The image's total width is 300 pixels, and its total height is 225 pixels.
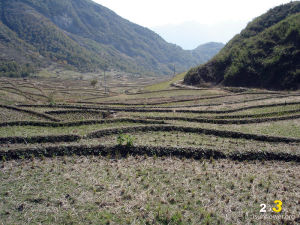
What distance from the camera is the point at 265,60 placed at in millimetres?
81375

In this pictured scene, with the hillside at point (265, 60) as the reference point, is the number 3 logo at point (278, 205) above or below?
below

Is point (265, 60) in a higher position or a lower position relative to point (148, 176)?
higher

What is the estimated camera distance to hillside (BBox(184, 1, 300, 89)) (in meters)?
73.8

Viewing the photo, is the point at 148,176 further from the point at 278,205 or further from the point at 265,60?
the point at 265,60

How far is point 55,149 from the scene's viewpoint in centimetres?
2047

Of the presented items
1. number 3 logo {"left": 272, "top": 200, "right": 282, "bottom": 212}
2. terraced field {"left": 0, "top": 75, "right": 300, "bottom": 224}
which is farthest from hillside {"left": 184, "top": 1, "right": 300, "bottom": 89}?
number 3 logo {"left": 272, "top": 200, "right": 282, "bottom": 212}

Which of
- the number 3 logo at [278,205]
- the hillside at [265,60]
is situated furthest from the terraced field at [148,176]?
the hillside at [265,60]

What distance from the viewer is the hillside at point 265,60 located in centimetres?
7375

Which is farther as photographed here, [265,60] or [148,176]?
[265,60]

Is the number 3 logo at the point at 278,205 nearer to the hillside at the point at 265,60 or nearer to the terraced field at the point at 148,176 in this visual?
the terraced field at the point at 148,176

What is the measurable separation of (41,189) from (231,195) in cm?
1413

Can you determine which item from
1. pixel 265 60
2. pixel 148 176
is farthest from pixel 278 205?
pixel 265 60

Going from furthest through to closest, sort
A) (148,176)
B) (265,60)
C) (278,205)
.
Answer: (265,60) → (148,176) → (278,205)

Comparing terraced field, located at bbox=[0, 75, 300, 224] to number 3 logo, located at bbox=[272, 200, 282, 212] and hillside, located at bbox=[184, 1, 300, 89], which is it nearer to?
number 3 logo, located at bbox=[272, 200, 282, 212]
